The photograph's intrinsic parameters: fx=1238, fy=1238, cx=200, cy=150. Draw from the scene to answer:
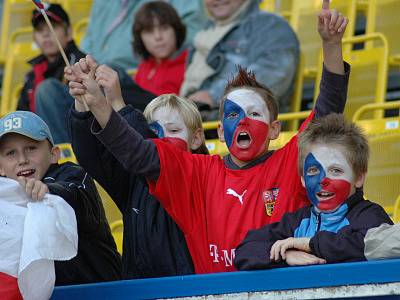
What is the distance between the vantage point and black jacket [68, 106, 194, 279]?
4586mm

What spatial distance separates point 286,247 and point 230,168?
26.6 inches

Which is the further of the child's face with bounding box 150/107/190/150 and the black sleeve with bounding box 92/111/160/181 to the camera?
the child's face with bounding box 150/107/190/150

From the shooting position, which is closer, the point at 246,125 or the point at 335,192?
the point at 335,192

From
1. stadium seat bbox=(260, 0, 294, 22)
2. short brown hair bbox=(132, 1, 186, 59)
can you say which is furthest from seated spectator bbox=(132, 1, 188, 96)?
stadium seat bbox=(260, 0, 294, 22)

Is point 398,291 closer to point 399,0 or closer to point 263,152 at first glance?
point 263,152

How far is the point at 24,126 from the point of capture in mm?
4680

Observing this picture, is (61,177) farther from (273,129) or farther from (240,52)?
(240,52)

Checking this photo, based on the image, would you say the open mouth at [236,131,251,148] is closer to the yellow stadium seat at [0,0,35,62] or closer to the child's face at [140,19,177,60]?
the child's face at [140,19,177,60]

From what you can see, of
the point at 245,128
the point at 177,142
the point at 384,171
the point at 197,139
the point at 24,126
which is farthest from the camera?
the point at 384,171

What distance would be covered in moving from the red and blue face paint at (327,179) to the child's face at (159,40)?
3.37 meters

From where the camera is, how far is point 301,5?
787 centimetres

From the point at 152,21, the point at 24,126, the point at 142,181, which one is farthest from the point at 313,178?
the point at 152,21

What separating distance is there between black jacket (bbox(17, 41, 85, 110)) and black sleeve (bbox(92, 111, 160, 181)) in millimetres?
3197

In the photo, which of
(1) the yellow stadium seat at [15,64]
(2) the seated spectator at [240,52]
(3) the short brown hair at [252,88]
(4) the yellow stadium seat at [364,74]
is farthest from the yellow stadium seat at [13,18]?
(3) the short brown hair at [252,88]
